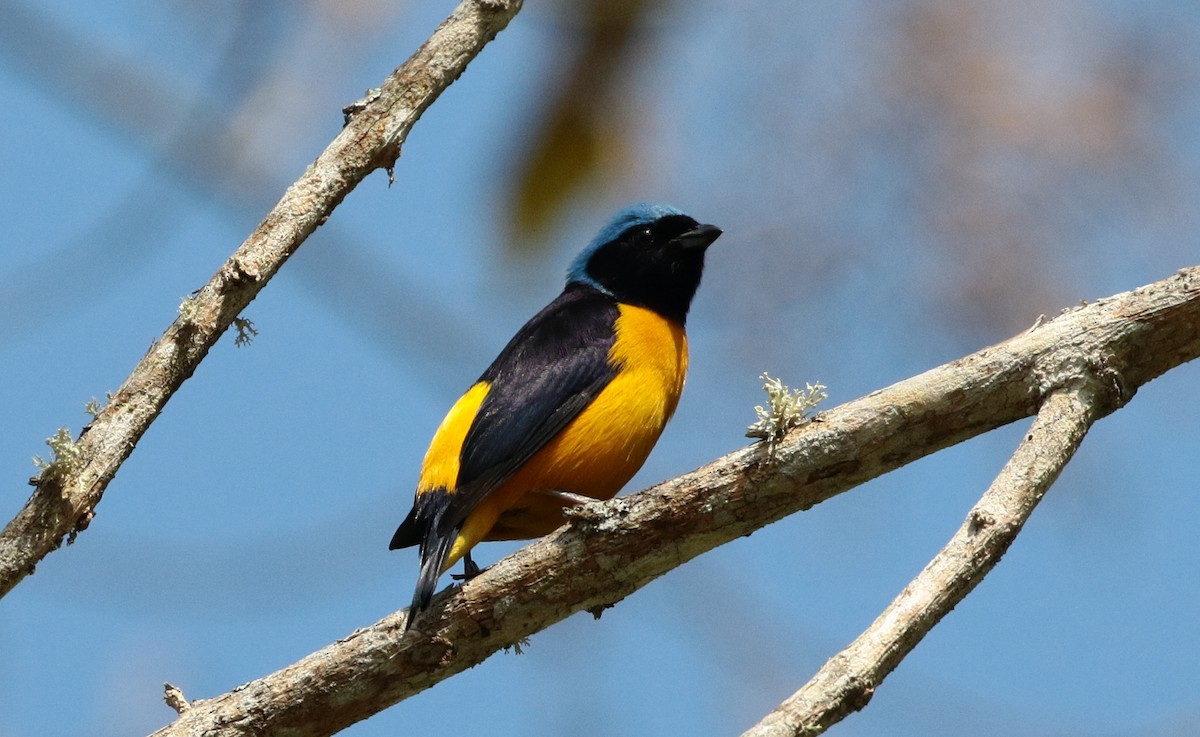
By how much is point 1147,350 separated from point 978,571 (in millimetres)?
1071

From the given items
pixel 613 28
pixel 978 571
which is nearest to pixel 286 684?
pixel 978 571

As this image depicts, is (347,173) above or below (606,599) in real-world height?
above

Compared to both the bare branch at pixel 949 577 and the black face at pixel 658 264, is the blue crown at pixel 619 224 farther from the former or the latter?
the bare branch at pixel 949 577

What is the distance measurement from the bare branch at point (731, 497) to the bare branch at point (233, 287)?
0.80 meters

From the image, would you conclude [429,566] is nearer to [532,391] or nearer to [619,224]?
[532,391]

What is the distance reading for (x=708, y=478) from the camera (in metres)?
3.99

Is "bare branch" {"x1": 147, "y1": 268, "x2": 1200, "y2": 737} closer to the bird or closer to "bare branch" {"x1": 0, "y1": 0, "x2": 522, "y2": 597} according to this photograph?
the bird

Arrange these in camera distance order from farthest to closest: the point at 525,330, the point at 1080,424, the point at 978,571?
the point at 525,330 < the point at 1080,424 < the point at 978,571

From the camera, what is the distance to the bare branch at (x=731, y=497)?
154 inches

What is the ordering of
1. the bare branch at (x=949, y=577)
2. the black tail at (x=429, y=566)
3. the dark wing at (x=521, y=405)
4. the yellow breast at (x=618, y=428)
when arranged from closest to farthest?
the bare branch at (x=949, y=577) < the black tail at (x=429, y=566) < the dark wing at (x=521, y=405) < the yellow breast at (x=618, y=428)

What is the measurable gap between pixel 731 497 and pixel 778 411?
0.30 meters

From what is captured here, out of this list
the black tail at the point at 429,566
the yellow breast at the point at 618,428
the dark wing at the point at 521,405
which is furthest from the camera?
the yellow breast at the point at 618,428

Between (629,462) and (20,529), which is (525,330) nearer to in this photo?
(629,462)

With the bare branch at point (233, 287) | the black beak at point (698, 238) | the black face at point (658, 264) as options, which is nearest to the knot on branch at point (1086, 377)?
the bare branch at point (233, 287)
